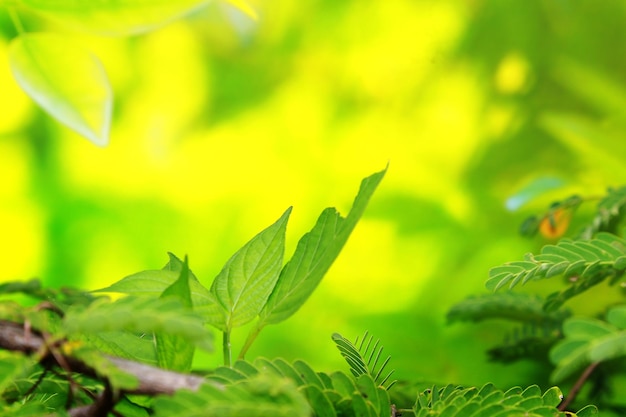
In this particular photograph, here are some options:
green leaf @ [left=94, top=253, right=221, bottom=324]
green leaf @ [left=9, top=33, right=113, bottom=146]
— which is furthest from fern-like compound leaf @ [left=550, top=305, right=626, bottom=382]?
green leaf @ [left=9, top=33, right=113, bottom=146]

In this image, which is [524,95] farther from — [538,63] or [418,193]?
[418,193]

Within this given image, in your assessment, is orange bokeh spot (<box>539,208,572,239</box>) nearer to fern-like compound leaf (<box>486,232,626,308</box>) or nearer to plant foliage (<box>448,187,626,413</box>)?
plant foliage (<box>448,187,626,413</box>)

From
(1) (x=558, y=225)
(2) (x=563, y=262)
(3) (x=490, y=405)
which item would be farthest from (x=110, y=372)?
(1) (x=558, y=225)

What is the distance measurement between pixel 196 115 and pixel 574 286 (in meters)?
0.67

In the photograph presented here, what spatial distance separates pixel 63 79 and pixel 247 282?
0.54 metres

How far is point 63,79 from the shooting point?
82 cm

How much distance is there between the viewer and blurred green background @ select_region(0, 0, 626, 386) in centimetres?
100

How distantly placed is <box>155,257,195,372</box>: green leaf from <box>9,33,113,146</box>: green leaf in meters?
0.56

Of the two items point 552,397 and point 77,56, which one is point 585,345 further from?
point 77,56

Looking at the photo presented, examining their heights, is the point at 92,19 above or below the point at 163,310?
above

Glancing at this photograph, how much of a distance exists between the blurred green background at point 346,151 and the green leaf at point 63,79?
106 mm

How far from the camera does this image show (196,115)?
1013mm

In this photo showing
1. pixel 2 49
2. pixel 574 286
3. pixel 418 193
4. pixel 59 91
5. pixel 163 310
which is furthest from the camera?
pixel 418 193

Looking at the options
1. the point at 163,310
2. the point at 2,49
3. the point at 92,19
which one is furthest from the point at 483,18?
the point at 163,310
